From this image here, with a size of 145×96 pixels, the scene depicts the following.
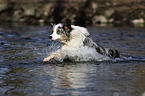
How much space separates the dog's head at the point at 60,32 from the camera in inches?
443

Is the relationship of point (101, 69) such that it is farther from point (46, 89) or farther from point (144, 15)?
point (144, 15)

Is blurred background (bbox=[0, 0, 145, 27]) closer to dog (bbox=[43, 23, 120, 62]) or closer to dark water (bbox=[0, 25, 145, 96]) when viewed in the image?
dog (bbox=[43, 23, 120, 62])

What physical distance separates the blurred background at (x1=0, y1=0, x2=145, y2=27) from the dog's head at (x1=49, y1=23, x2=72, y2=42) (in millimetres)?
25728

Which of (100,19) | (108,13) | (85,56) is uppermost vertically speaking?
(108,13)

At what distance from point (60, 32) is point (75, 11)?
95.4ft

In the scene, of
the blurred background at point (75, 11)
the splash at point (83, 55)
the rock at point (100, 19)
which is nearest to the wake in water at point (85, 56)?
the splash at point (83, 55)

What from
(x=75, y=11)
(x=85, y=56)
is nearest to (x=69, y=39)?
(x=85, y=56)

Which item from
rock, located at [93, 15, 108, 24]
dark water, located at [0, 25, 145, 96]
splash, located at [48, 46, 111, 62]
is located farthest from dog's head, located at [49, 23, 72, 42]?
rock, located at [93, 15, 108, 24]

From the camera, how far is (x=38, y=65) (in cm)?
1111

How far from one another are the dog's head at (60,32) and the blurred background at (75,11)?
84.4 ft

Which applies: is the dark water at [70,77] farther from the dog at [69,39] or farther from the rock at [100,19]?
the rock at [100,19]

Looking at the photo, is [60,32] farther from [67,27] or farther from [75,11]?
[75,11]

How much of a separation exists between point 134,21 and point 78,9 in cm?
694

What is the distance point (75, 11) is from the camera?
132 feet
